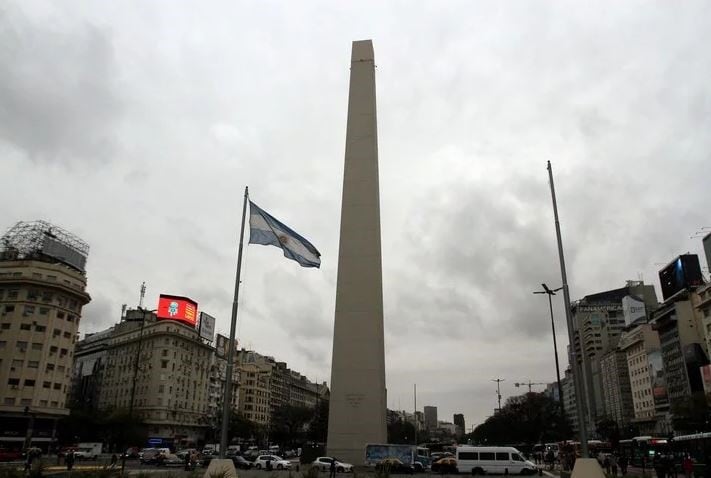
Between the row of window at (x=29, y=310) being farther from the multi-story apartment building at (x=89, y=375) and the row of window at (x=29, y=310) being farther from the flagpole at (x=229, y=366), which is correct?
the flagpole at (x=229, y=366)

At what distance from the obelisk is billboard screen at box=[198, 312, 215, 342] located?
69.1m

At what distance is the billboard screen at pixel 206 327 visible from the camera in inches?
3821

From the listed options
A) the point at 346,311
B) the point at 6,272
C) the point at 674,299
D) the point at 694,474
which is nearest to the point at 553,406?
the point at 674,299

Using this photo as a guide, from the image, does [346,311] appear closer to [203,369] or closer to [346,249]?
[346,249]

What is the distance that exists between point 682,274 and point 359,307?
6824 cm

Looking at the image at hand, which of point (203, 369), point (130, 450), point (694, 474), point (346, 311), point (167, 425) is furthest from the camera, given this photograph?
point (203, 369)

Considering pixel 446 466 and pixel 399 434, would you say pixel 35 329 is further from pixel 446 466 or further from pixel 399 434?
pixel 399 434

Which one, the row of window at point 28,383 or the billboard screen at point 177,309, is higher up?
the billboard screen at point 177,309

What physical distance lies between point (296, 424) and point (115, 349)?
113ft

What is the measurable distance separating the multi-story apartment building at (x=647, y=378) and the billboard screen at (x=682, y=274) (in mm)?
12744

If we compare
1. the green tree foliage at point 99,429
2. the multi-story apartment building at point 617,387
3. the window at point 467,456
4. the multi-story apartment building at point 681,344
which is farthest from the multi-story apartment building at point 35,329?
the multi-story apartment building at point 617,387

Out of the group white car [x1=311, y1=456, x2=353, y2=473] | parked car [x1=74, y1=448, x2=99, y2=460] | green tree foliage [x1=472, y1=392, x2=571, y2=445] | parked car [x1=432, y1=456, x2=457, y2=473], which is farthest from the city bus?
parked car [x1=74, y1=448, x2=99, y2=460]

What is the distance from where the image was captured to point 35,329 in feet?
205

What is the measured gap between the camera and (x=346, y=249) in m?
34.1
